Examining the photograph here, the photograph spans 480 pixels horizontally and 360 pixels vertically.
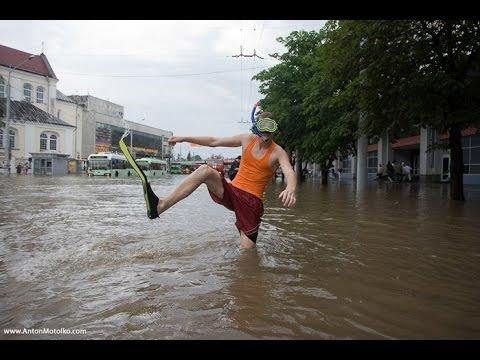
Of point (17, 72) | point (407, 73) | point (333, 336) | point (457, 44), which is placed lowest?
point (333, 336)

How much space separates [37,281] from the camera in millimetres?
3621

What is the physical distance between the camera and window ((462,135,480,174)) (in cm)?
2781

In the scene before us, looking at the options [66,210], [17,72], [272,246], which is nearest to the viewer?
[272,246]

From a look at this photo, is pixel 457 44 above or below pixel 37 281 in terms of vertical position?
above

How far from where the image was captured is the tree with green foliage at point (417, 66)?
12.0m

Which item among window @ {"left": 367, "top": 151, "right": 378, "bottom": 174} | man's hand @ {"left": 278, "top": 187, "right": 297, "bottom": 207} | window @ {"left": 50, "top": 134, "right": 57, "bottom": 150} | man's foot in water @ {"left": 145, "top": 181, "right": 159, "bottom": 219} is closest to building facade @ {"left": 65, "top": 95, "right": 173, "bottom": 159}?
window @ {"left": 50, "top": 134, "right": 57, "bottom": 150}

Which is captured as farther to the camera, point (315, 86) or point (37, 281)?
point (315, 86)

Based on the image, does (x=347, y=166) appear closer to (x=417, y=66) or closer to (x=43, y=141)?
(x=43, y=141)

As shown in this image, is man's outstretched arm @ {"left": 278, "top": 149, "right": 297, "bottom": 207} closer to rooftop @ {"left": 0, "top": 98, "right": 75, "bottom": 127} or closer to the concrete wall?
rooftop @ {"left": 0, "top": 98, "right": 75, "bottom": 127}

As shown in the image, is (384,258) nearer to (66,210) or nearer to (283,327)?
(283,327)

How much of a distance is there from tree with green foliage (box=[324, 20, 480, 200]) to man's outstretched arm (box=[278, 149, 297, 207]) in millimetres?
8490
